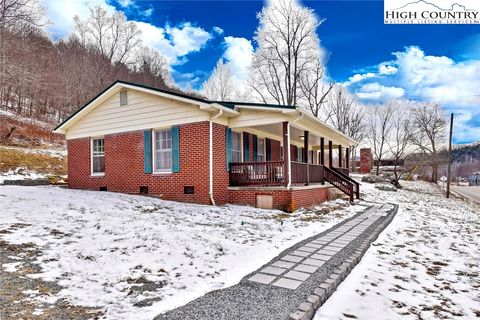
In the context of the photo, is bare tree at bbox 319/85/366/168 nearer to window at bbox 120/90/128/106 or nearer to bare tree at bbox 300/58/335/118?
bare tree at bbox 300/58/335/118

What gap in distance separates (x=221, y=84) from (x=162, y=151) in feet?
64.5

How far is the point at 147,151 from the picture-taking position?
33.3ft

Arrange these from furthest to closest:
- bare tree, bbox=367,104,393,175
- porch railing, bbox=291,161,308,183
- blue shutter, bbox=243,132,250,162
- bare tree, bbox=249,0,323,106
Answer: bare tree, bbox=367,104,393,175 → bare tree, bbox=249,0,323,106 → blue shutter, bbox=243,132,250,162 → porch railing, bbox=291,161,308,183

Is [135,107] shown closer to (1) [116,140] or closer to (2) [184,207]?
(1) [116,140]

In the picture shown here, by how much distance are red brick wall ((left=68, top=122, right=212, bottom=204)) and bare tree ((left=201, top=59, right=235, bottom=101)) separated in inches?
692

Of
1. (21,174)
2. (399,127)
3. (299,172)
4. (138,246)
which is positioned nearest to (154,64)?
(21,174)

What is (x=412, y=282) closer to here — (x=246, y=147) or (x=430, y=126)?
(x=246, y=147)

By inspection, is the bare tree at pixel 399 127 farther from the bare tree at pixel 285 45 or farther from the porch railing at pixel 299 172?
the porch railing at pixel 299 172

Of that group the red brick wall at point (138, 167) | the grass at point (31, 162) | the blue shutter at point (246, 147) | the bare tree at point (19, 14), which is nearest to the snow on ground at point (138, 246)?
the red brick wall at point (138, 167)

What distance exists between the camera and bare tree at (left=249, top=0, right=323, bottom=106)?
23.5m

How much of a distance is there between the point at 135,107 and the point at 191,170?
345 cm

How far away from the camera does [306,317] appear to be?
8.50ft

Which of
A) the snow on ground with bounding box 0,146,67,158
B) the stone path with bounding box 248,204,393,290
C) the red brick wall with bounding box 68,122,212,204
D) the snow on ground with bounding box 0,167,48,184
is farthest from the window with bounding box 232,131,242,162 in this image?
the snow on ground with bounding box 0,146,67,158

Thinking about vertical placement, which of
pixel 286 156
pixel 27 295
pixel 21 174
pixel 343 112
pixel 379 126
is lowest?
pixel 27 295
